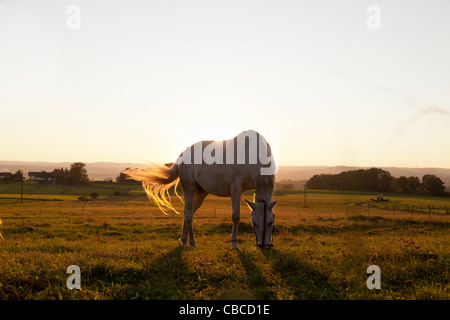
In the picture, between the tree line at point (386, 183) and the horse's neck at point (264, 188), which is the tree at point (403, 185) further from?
the horse's neck at point (264, 188)

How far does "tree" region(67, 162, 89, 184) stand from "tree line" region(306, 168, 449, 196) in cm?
8324

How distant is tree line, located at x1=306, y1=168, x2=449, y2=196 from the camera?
88294mm

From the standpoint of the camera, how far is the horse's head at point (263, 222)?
8.35 meters

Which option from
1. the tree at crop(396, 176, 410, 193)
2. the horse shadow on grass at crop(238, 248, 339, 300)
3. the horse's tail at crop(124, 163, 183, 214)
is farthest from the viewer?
the tree at crop(396, 176, 410, 193)

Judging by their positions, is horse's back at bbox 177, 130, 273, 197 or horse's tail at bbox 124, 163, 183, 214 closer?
horse's back at bbox 177, 130, 273, 197

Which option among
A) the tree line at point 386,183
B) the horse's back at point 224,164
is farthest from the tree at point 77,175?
the horse's back at point 224,164

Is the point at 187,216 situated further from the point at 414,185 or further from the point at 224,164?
the point at 414,185

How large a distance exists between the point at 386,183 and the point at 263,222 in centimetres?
9782

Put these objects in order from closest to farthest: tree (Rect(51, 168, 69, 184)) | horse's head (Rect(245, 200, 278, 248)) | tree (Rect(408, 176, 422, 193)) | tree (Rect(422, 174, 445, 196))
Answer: horse's head (Rect(245, 200, 278, 248)) → tree (Rect(422, 174, 445, 196)) → tree (Rect(408, 176, 422, 193)) → tree (Rect(51, 168, 69, 184))

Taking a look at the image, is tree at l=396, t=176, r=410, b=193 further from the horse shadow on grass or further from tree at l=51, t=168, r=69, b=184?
tree at l=51, t=168, r=69, b=184

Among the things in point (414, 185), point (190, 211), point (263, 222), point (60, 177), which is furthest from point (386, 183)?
point (60, 177)

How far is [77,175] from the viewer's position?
355ft

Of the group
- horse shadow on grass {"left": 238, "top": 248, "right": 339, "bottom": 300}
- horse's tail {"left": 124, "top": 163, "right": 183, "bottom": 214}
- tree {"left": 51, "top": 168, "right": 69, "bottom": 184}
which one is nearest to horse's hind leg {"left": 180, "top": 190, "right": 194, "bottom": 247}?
horse's tail {"left": 124, "top": 163, "right": 183, "bottom": 214}

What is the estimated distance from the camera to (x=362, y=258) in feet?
23.6
